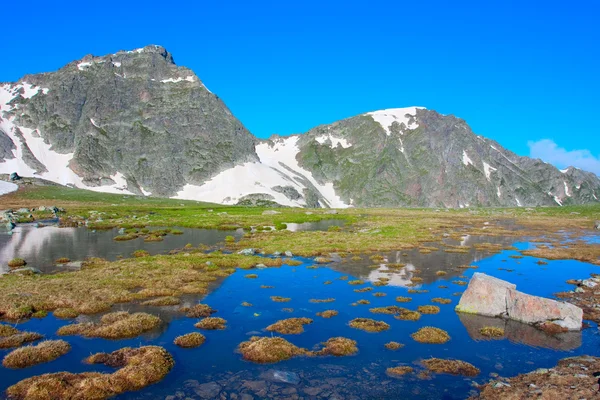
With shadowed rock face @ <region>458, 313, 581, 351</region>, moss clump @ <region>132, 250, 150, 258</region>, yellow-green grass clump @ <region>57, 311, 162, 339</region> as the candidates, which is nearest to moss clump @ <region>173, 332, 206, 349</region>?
yellow-green grass clump @ <region>57, 311, 162, 339</region>

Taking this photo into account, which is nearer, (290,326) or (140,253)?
(290,326)

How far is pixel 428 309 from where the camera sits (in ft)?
90.9

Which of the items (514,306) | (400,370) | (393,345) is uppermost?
(514,306)

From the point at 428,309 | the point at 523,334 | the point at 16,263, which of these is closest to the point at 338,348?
the point at 428,309

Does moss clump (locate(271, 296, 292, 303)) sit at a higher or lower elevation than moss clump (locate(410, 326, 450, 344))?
higher

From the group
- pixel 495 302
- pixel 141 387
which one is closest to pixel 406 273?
pixel 495 302

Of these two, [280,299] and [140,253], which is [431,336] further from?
[140,253]

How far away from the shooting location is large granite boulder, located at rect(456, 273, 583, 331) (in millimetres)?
24328

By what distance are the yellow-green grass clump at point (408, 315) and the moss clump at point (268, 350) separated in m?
8.62

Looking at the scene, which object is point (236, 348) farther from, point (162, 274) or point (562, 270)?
point (562, 270)

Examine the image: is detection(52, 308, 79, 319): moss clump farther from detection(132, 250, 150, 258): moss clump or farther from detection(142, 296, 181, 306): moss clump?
detection(132, 250, 150, 258): moss clump

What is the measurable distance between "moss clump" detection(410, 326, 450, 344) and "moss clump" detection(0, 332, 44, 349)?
69.9ft

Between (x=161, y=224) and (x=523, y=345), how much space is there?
82678 mm

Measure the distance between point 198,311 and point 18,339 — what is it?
998 centimetres
